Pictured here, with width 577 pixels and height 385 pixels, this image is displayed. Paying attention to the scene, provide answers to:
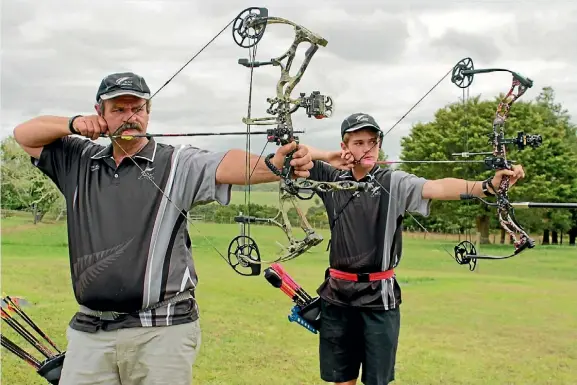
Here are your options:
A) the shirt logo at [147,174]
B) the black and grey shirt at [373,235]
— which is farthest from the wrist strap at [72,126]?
the black and grey shirt at [373,235]

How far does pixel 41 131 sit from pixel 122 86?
0.42 metres

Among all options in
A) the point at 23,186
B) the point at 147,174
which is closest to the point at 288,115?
the point at 147,174

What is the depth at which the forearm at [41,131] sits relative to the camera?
2697mm

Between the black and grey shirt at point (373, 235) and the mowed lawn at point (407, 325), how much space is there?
1.33 ft

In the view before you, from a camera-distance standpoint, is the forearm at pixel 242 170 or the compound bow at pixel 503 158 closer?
the forearm at pixel 242 170

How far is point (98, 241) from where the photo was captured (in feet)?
8.43

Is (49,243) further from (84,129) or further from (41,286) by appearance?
(84,129)

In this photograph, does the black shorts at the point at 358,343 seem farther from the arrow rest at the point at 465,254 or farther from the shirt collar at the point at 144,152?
the shirt collar at the point at 144,152

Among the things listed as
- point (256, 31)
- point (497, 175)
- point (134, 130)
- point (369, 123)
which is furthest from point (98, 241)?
point (497, 175)

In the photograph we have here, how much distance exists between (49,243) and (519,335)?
1308 centimetres

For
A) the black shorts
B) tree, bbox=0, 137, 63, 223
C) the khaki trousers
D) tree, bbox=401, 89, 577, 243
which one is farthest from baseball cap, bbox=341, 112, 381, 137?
tree, bbox=0, 137, 63, 223

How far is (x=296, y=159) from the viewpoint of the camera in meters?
2.50

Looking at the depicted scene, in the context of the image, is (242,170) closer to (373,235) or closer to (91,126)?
(91,126)

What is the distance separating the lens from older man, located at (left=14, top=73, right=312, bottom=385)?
2531 mm
